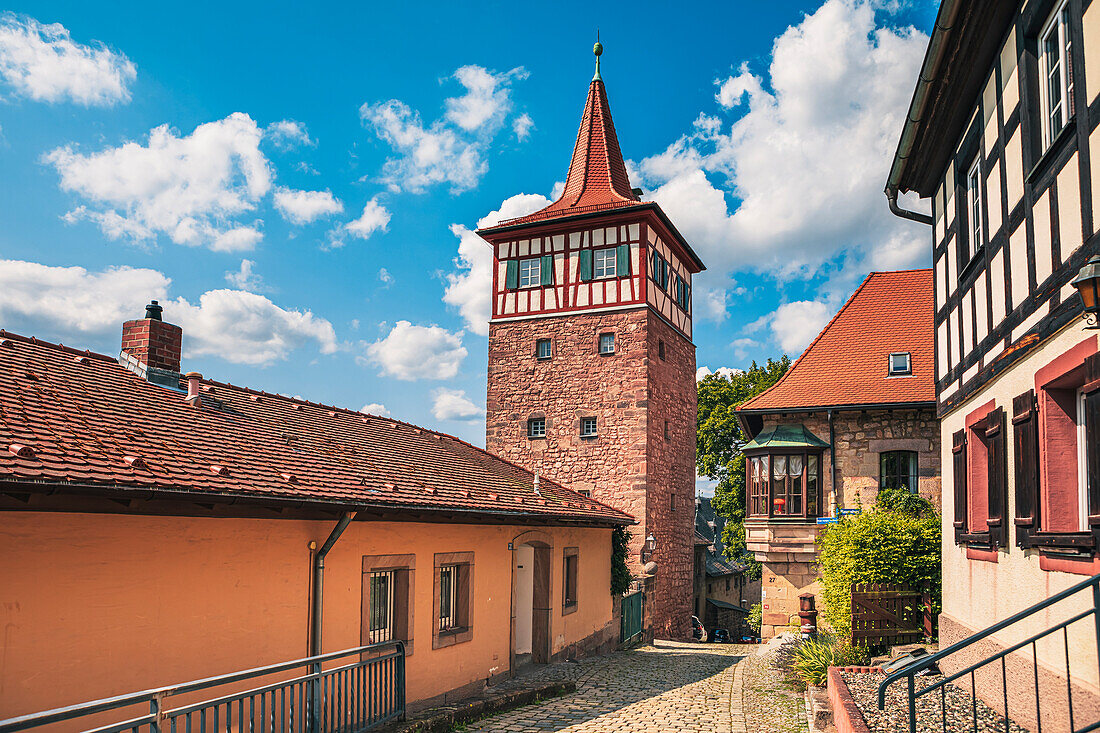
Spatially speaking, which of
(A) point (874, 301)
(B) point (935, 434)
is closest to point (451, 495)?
(B) point (935, 434)

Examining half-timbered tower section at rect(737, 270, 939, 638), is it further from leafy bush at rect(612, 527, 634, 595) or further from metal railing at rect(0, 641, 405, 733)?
metal railing at rect(0, 641, 405, 733)

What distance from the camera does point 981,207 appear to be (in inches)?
337

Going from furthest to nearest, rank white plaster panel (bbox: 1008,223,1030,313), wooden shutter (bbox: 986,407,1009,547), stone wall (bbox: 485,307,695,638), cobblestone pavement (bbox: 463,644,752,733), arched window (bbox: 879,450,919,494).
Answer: stone wall (bbox: 485,307,695,638)
arched window (bbox: 879,450,919,494)
cobblestone pavement (bbox: 463,644,752,733)
wooden shutter (bbox: 986,407,1009,547)
white plaster panel (bbox: 1008,223,1030,313)

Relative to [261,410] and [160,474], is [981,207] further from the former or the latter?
[261,410]

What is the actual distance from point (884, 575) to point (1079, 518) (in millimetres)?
8173

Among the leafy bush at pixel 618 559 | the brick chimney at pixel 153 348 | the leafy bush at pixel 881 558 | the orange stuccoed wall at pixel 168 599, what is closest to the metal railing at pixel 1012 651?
the orange stuccoed wall at pixel 168 599

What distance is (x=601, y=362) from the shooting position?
25891mm

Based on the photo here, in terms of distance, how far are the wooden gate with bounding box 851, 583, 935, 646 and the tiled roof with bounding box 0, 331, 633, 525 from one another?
4.92 m

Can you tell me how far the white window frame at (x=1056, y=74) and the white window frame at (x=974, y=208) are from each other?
2077mm

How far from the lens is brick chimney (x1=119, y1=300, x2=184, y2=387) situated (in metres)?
11.0

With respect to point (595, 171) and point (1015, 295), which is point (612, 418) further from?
point (1015, 295)

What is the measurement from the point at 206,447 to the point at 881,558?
1064cm

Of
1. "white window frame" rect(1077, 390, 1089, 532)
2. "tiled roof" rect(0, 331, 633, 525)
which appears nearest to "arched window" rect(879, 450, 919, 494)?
"tiled roof" rect(0, 331, 633, 525)

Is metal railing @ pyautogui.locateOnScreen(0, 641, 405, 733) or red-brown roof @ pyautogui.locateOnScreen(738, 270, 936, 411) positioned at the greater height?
red-brown roof @ pyautogui.locateOnScreen(738, 270, 936, 411)
